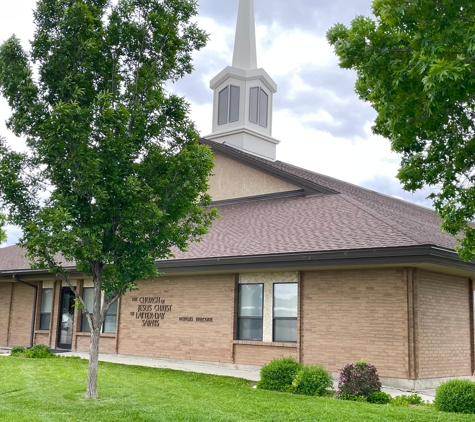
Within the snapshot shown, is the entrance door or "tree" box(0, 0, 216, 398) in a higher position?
"tree" box(0, 0, 216, 398)

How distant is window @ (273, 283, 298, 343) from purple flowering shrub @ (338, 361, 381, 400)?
3996 mm

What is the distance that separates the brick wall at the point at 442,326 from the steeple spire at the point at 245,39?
14.5 m

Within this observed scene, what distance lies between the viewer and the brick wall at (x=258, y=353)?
16.2 metres

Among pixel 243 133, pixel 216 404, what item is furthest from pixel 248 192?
pixel 216 404

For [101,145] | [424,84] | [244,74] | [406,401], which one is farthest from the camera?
[244,74]

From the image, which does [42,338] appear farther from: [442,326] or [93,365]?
[442,326]

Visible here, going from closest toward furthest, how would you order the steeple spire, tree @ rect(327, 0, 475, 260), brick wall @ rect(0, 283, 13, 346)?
tree @ rect(327, 0, 475, 260), brick wall @ rect(0, 283, 13, 346), the steeple spire

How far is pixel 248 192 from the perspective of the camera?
72.8 feet

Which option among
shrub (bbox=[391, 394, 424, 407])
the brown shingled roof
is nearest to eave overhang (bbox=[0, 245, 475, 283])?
the brown shingled roof

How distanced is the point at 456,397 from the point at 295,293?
620 centimetres

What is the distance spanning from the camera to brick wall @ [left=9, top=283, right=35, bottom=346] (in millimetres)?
24484

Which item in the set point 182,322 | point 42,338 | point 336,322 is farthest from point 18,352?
point 336,322

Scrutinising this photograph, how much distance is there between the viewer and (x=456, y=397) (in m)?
10.8

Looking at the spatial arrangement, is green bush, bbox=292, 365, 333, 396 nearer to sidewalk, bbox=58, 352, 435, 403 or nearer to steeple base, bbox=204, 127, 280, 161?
sidewalk, bbox=58, 352, 435, 403
